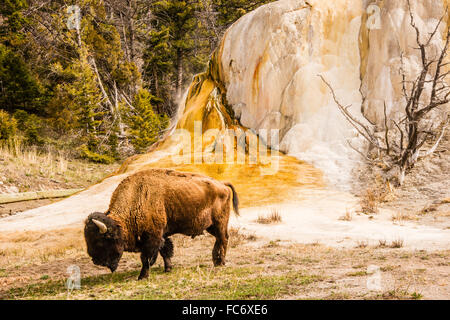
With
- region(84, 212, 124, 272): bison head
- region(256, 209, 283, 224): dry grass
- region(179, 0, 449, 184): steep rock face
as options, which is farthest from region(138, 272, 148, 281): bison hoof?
region(179, 0, 449, 184): steep rock face

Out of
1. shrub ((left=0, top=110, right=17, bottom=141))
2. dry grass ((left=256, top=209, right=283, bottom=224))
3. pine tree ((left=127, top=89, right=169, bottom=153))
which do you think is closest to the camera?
dry grass ((left=256, top=209, right=283, bottom=224))

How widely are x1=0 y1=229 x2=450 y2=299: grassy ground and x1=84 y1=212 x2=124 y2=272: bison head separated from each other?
36 cm

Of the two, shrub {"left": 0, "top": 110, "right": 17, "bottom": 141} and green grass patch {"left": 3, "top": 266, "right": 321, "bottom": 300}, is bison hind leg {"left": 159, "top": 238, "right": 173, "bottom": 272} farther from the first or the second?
shrub {"left": 0, "top": 110, "right": 17, "bottom": 141}

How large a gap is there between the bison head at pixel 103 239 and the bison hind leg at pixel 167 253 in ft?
3.22

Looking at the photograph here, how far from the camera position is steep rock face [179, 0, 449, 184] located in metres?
15.2

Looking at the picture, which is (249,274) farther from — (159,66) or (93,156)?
(159,66)

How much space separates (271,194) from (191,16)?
63.5ft

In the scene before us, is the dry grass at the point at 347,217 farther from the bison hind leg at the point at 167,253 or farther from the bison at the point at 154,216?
the bison hind leg at the point at 167,253

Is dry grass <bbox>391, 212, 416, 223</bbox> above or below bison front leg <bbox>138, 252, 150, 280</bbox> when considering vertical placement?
below

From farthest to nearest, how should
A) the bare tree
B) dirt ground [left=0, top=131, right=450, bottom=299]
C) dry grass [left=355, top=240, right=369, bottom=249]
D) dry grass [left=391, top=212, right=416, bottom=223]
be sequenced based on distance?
the bare tree → dry grass [left=391, top=212, right=416, bottom=223] → dry grass [left=355, top=240, right=369, bottom=249] → dirt ground [left=0, top=131, right=450, bottom=299]

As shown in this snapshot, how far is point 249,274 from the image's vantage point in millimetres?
5652

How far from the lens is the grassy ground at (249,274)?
454cm

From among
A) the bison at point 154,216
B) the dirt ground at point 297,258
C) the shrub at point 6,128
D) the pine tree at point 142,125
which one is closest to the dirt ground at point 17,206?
the dirt ground at point 297,258

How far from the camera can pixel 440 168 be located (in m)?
13.0
